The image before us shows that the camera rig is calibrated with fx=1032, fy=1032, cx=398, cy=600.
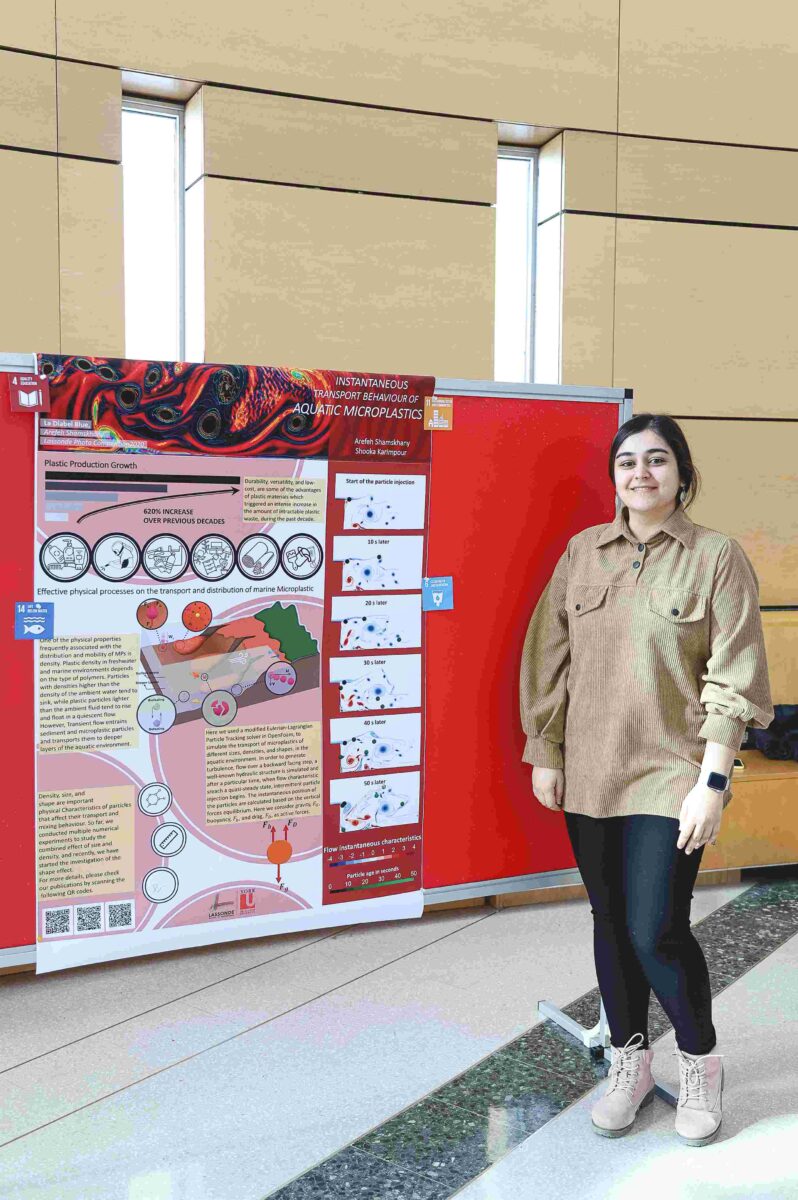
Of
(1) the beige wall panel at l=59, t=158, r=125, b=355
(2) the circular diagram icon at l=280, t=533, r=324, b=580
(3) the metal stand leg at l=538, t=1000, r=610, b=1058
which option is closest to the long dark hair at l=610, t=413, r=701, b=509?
(2) the circular diagram icon at l=280, t=533, r=324, b=580

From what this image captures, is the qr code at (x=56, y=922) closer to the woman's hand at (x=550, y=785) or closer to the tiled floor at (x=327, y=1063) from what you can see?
the tiled floor at (x=327, y=1063)

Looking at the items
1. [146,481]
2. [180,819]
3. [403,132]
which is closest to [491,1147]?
[180,819]

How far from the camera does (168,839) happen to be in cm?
243

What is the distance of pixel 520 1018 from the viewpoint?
264 cm

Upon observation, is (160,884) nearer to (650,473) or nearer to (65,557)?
(65,557)

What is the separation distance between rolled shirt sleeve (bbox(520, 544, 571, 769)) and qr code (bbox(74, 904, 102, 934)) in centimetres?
106

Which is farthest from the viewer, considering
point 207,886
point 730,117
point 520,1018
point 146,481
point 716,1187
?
point 730,117

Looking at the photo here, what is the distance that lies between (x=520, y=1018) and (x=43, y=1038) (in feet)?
3.87

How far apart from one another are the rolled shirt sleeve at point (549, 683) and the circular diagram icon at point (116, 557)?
932mm

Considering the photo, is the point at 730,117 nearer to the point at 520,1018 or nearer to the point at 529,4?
the point at 529,4

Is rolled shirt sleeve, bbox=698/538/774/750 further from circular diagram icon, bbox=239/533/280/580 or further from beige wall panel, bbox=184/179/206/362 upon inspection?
beige wall panel, bbox=184/179/206/362

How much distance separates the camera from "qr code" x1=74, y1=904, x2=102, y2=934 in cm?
239

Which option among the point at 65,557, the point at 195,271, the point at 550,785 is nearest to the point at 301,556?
the point at 65,557

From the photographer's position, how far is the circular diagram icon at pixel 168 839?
7.95 feet
